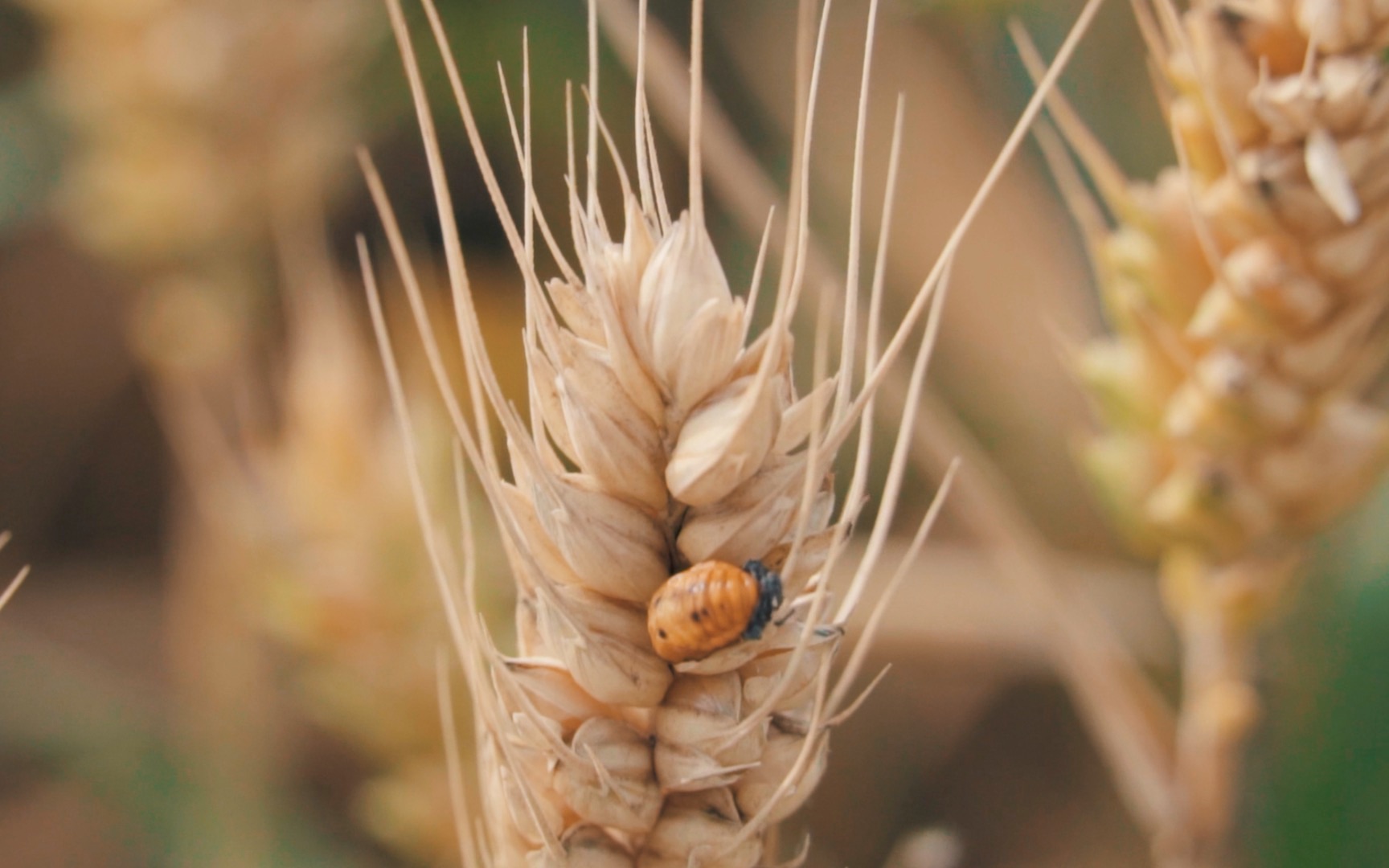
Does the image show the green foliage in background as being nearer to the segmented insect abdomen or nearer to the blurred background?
the blurred background

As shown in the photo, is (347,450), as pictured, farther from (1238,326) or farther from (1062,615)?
(1238,326)

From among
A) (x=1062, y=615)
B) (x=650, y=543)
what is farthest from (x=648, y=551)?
(x=1062, y=615)

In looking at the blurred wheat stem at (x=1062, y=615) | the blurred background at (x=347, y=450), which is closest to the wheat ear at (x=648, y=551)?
the blurred wheat stem at (x=1062, y=615)

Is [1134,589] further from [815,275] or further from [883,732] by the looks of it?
[815,275]

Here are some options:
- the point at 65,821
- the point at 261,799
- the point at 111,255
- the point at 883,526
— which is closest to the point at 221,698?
the point at 261,799

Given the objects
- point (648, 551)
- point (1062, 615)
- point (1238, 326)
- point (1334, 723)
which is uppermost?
point (648, 551)

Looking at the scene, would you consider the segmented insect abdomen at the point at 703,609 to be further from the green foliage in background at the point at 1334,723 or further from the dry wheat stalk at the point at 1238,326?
the green foliage in background at the point at 1334,723
